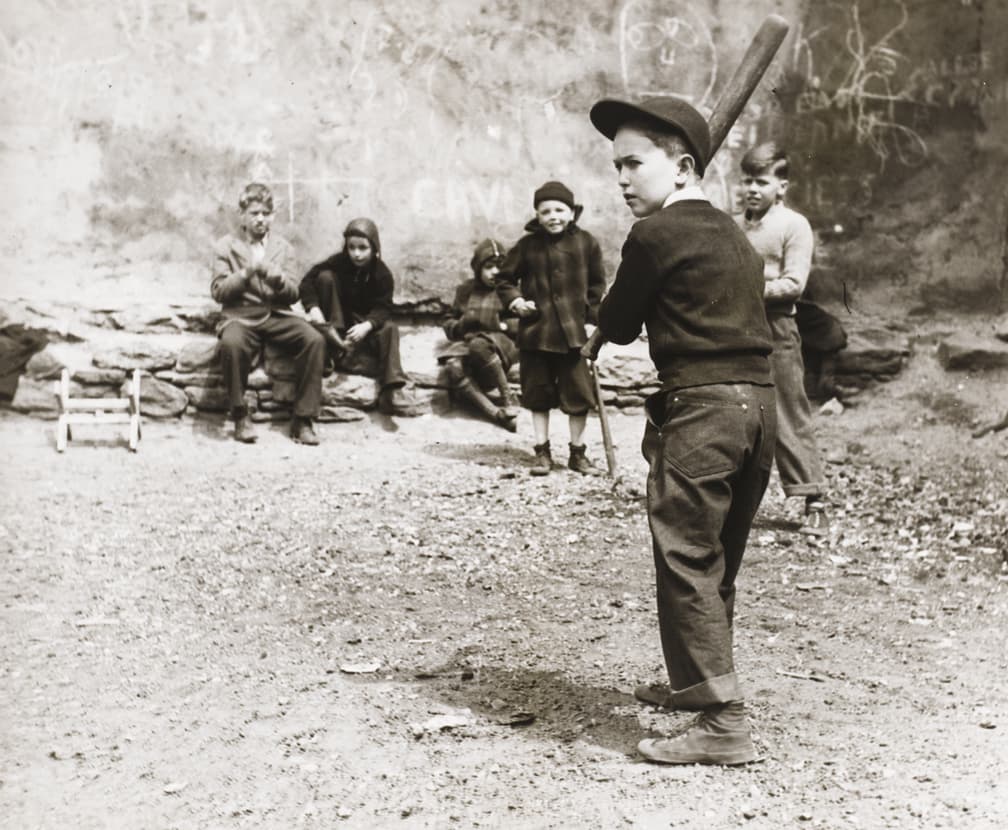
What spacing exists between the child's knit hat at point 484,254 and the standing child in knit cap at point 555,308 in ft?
4.34

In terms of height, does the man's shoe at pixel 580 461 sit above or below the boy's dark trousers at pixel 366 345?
below

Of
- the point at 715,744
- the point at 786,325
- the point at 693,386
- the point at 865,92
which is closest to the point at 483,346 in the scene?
the point at 786,325

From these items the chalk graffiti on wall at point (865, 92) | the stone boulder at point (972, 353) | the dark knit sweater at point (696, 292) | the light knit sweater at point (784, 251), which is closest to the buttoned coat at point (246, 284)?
the light knit sweater at point (784, 251)

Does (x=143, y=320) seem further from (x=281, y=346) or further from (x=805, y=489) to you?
(x=805, y=489)

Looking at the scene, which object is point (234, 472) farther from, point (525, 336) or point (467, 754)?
point (467, 754)

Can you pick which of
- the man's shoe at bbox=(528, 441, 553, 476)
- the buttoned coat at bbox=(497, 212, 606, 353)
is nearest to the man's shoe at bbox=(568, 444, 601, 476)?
the man's shoe at bbox=(528, 441, 553, 476)

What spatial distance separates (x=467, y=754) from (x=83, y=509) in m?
3.45

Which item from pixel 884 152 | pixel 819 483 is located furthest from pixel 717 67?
pixel 819 483

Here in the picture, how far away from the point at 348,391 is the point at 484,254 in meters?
1.36

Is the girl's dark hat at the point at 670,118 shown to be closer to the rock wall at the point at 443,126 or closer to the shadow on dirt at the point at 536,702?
the shadow on dirt at the point at 536,702

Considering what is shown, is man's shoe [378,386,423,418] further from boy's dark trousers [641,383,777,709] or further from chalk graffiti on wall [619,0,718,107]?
boy's dark trousers [641,383,777,709]

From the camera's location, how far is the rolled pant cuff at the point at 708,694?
10.9ft

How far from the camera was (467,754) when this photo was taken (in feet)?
11.4

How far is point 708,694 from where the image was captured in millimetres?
3316
